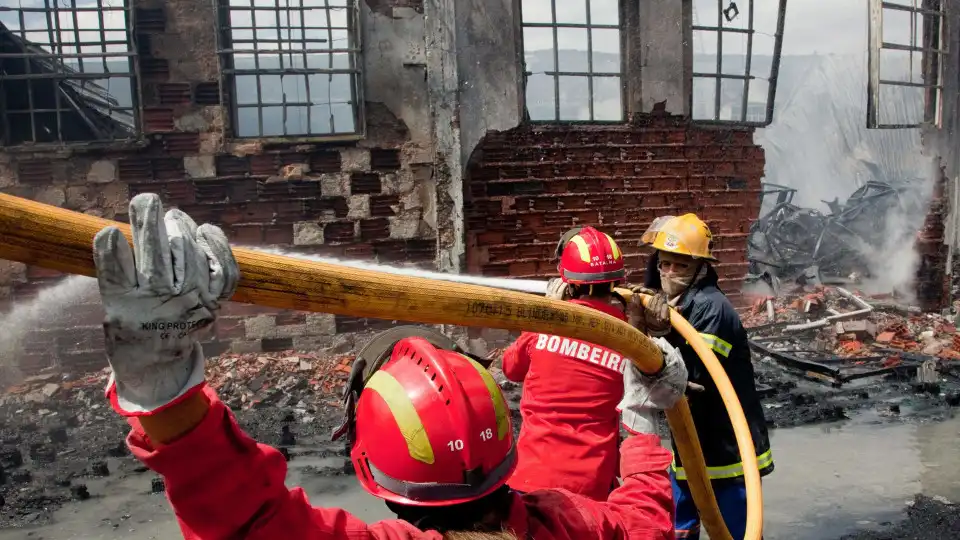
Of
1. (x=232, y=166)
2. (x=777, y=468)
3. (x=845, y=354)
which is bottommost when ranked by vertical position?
(x=845, y=354)

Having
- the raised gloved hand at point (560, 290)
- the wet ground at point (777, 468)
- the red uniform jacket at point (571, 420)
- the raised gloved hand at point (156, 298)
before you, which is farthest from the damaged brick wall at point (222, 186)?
the raised gloved hand at point (156, 298)

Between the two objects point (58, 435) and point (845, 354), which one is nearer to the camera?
point (58, 435)

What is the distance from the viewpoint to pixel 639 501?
1988 millimetres

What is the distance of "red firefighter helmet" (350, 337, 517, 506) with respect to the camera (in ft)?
4.92

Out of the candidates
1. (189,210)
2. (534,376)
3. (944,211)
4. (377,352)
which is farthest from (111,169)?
(944,211)

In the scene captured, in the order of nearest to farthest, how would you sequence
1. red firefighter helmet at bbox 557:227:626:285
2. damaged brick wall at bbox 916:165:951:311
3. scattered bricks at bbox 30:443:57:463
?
1. red firefighter helmet at bbox 557:227:626:285
2. scattered bricks at bbox 30:443:57:463
3. damaged brick wall at bbox 916:165:951:311

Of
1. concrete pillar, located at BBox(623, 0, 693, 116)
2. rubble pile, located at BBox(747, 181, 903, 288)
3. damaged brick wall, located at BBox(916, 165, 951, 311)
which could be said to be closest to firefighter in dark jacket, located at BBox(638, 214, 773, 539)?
concrete pillar, located at BBox(623, 0, 693, 116)

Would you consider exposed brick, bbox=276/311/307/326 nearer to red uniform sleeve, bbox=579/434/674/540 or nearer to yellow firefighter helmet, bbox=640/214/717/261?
yellow firefighter helmet, bbox=640/214/717/261

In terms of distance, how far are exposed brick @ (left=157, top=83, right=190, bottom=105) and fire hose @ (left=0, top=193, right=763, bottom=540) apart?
666cm

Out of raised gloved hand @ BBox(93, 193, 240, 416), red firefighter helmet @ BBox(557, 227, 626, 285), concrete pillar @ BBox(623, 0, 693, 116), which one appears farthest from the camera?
concrete pillar @ BBox(623, 0, 693, 116)

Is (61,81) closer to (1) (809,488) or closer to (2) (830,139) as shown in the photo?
(1) (809,488)

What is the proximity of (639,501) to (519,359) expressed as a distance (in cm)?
159

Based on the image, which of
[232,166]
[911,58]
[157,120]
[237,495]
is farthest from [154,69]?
[911,58]

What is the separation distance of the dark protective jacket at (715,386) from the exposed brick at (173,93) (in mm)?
6038
